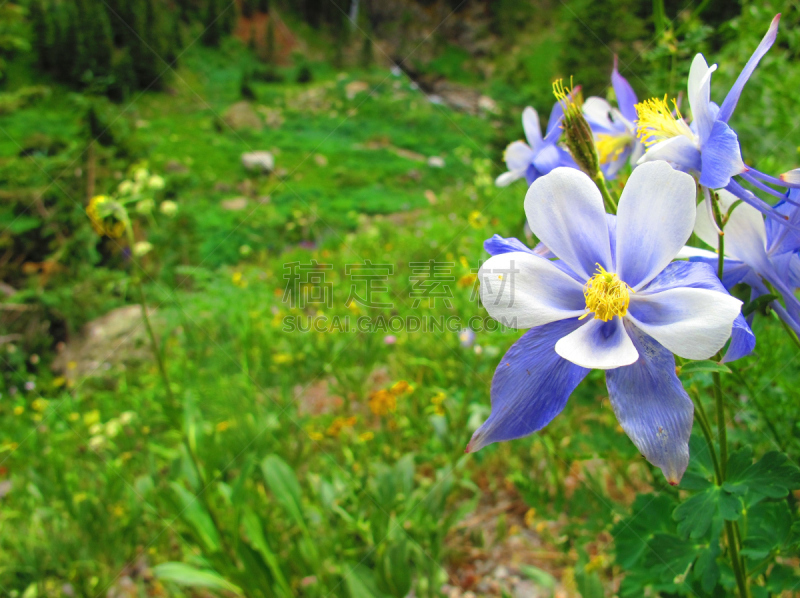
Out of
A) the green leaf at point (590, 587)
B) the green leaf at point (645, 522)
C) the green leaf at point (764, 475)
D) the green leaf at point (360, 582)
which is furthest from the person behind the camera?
the green leaf at point (360, 582)

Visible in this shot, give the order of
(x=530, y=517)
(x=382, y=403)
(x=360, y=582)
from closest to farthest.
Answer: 1. (x=360, y=582)
2. (x=530, y=517)
3. (x=382, y=403)

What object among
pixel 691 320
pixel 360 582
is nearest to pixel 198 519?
pixel 360 582

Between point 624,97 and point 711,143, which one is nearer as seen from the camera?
point 711,143

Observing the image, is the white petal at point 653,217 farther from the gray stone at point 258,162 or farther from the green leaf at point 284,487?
the gray stone at point 258,162

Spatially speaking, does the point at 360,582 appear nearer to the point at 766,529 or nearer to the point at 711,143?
the point at 766,529

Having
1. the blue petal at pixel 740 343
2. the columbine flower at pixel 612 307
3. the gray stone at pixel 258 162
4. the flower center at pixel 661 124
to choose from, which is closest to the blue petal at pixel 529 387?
the columbine flower at pixel 612 307

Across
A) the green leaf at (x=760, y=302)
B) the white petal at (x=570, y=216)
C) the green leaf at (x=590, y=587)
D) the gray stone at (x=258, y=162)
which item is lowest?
the green leaf at (x=590, y=587)
